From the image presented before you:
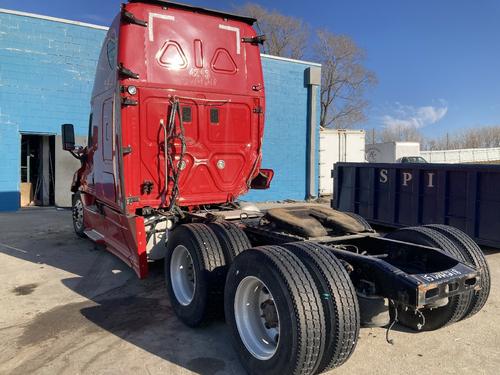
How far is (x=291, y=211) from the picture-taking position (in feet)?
15.3

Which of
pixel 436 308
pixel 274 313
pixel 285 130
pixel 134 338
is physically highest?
pixel 285 130

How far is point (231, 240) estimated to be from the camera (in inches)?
168

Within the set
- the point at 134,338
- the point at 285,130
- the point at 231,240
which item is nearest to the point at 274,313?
the point at 231,240

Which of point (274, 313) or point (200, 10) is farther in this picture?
point (200, 10)

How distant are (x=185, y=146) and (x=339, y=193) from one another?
20.9ft

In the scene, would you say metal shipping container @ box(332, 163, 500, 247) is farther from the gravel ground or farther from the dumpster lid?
the dumpster lid

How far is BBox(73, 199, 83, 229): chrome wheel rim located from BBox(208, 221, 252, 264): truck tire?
5.11 meters

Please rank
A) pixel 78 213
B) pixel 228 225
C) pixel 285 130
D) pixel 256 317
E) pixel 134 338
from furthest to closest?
pixel 285 130
pixel 78 213
pixel 228 225
pixel 134 338
pixel 256 317

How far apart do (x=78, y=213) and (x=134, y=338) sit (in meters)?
5.36

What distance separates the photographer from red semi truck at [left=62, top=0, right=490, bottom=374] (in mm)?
3014

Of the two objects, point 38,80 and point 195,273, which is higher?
point 38,80

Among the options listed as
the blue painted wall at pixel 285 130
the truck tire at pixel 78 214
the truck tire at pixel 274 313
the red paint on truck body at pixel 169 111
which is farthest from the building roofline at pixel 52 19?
the truck tire at pixel 274 313

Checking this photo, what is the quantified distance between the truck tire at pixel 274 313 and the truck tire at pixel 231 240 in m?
0.57

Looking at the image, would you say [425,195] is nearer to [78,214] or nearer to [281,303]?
[281,303]
